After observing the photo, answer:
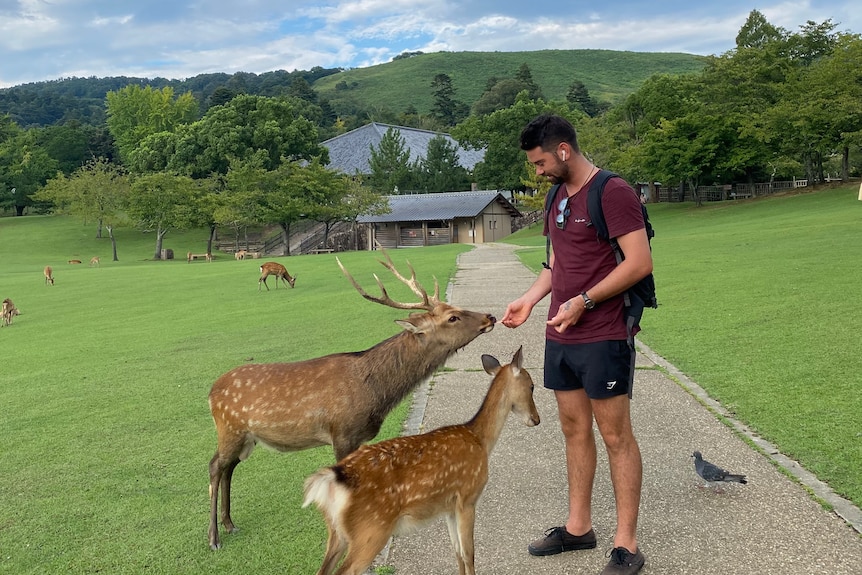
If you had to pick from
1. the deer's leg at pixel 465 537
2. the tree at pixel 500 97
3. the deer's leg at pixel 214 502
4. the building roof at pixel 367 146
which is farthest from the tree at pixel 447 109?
the deer's leg at pixel 465 537

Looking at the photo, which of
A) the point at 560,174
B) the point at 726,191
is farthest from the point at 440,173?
the point at 560,174

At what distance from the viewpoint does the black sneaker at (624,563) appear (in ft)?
10.8

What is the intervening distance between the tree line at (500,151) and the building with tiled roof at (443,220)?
3301 mm

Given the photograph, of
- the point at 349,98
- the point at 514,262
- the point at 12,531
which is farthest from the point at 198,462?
the point at 349,98

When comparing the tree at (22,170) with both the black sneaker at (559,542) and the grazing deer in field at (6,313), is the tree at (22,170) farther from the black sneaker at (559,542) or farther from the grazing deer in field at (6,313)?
the black sneaker at (559,542)

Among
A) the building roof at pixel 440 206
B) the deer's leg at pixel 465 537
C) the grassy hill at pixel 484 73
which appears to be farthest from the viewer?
the grassy hill at pixel 484 73

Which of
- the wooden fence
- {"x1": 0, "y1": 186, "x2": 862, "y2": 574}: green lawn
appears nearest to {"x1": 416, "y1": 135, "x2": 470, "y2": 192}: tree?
the wooden fence

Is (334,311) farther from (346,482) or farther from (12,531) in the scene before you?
(346,482)

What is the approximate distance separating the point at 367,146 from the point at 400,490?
84852 mm

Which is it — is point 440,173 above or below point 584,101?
below

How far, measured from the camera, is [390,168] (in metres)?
67.6

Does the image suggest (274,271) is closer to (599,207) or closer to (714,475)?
(714,475)

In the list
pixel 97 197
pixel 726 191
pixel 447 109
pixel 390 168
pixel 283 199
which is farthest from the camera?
pixel 447 109

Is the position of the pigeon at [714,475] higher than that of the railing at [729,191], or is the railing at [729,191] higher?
the railing at [729,191]
